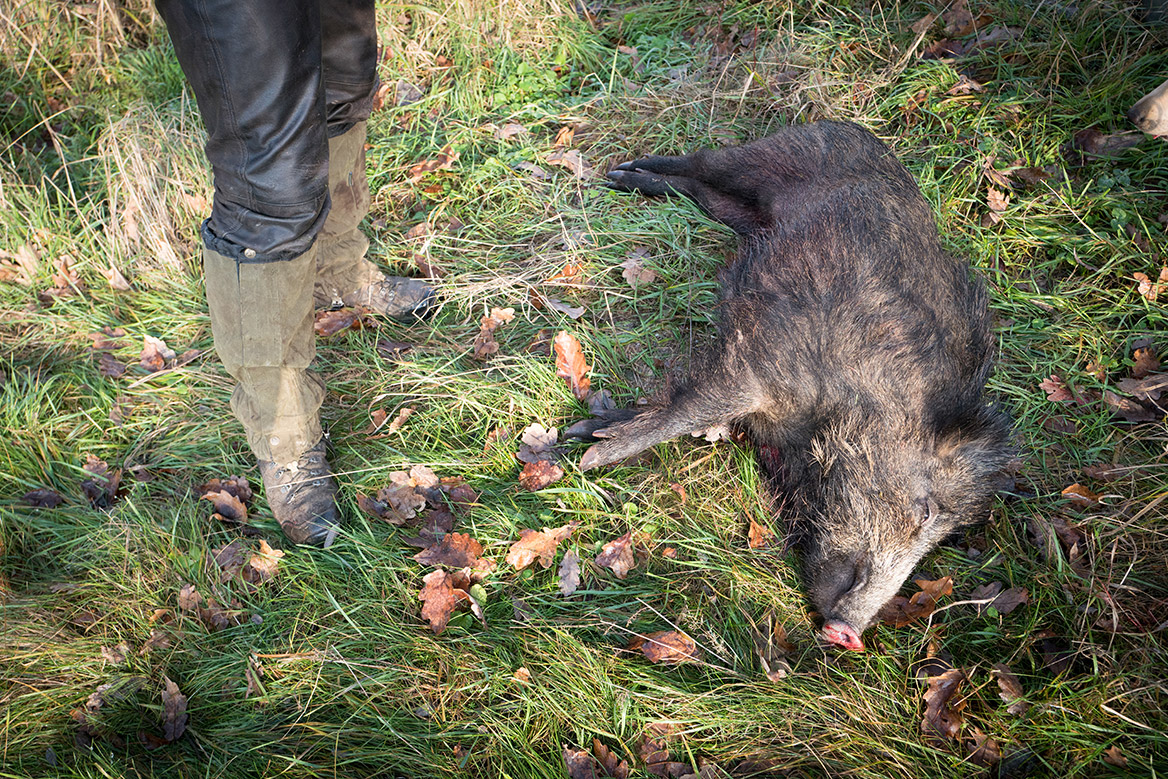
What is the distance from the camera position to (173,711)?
2506 mm

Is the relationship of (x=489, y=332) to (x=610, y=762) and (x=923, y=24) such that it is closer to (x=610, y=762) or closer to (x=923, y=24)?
(x=610, y=762)

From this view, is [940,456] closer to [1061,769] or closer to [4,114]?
[1061,769]

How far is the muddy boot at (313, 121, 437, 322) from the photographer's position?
3.53 meters

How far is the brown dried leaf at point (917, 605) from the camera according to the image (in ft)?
9.60

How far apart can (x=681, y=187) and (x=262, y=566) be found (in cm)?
311

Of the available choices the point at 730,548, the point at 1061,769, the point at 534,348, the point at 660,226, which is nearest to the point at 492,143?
the point at 660,226

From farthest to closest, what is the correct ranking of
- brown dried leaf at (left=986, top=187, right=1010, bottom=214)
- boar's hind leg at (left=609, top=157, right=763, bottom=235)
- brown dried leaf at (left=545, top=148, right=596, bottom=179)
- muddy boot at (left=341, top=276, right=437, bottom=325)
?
brown dried leaf at (left=545, top=148, right=596, bottom=179)
boar's hind leg at (left=609, top=157, right=763, bottom=235)
brown dried leaf at (left=986, top=187, right=1010, bottom=214)
muddy boot at (left=341, top=276, right=437, bottom=325)

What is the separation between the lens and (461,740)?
7.93ft

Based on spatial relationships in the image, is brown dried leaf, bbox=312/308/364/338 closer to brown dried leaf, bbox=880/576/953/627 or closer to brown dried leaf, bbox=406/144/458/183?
brown dried leaf, bbox=406/144/458/183

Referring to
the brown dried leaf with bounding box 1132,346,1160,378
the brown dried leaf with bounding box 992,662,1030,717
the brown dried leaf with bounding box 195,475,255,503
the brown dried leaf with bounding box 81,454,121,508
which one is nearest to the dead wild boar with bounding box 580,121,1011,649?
the brown dried leaf with bounding box 992,662,1030,717

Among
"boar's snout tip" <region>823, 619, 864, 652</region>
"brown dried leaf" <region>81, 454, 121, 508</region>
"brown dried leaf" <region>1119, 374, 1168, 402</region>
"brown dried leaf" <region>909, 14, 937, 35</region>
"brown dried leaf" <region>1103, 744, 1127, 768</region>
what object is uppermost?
"brown dried leaf" <region>909, 14, 937, 35</region>

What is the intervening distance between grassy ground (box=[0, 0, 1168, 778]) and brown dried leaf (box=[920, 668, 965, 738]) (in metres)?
0.04

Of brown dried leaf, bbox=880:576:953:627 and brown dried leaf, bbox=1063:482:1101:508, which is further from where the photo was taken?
brown dried leaf, bbox=1063:482:1101:508

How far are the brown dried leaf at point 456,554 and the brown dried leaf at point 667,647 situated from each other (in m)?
0.65
